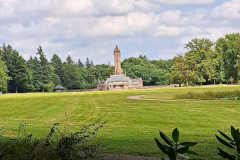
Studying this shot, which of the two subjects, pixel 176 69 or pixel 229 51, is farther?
pixel 229 51

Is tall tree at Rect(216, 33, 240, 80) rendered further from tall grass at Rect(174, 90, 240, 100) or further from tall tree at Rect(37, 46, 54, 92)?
tall grass at Rect(174, 90, 240, 100)

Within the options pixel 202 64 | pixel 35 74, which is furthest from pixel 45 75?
pixel 202 64

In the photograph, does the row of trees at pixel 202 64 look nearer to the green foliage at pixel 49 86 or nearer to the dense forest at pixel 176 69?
the dense forest at pixel 176 69

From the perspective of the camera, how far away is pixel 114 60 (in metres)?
104

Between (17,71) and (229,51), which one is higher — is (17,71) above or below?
below

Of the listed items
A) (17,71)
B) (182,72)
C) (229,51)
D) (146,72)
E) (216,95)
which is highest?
(229,51)

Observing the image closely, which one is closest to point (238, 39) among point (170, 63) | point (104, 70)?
→ point (170, 63)

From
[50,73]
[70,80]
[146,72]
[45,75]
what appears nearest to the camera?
[45,75]

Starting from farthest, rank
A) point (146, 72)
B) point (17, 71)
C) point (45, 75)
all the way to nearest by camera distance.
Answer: point (146, 72) → point (45, 75) → point (17, 71)

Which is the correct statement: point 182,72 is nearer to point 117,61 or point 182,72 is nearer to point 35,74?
point 117,61

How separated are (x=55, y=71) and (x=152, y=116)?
84.5 metres

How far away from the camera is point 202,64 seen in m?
71.5

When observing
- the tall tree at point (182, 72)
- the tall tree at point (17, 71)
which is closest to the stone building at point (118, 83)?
the tall tree at point (182, 72)

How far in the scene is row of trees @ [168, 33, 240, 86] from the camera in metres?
71.3
